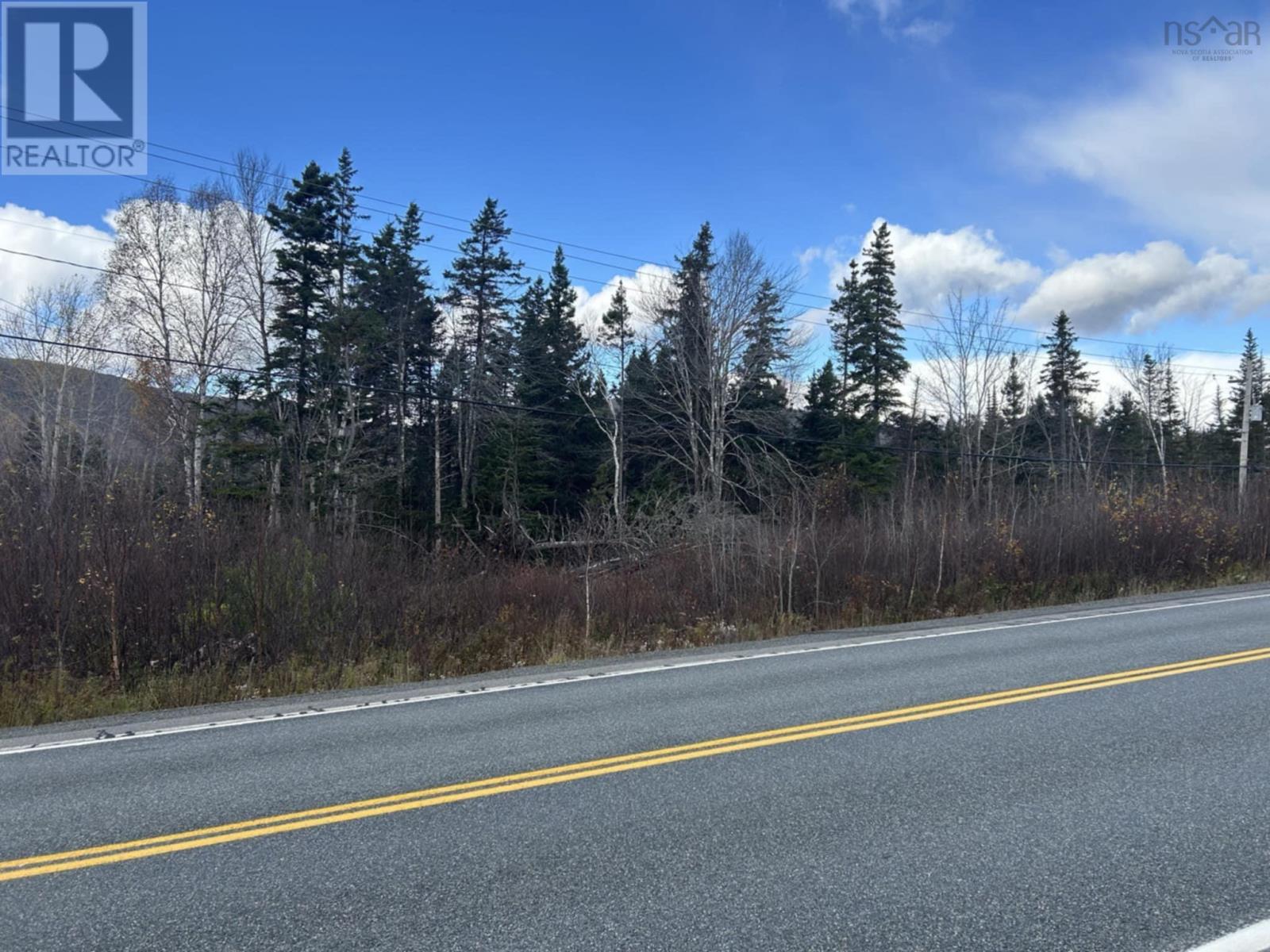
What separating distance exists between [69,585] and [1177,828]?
11.4 meters

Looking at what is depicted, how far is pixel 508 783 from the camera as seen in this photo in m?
5.14

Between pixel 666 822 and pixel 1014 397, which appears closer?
pixel 666 822

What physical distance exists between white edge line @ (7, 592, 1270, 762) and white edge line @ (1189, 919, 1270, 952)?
6.14 meters

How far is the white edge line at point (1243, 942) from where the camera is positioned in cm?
310

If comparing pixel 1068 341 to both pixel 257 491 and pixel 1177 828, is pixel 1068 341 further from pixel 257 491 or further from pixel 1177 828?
pixel 1177 828

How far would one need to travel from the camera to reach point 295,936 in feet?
11.0

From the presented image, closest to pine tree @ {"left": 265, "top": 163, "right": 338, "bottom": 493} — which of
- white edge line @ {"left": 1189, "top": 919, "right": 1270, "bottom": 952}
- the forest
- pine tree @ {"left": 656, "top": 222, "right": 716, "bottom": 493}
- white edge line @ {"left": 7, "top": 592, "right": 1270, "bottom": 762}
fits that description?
the forest

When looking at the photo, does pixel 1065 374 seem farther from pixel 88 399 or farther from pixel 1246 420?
pixel 88 399

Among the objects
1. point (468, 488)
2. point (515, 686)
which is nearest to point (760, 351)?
point (468, 488)

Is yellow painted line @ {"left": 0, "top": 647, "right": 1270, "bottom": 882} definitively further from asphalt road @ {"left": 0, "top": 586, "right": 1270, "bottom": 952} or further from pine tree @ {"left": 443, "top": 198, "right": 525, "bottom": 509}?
pine tree @ {"left": 443, "top": 198, "right": 525, "bottom": 509}

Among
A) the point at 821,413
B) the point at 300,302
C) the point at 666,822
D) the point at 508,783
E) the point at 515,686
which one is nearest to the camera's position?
the point at 666,822

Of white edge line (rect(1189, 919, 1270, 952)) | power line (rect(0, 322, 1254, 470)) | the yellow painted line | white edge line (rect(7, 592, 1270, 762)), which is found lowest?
white edge line (rect(7, 592, 1270, 762))

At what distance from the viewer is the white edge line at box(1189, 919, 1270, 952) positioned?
10.2 feet

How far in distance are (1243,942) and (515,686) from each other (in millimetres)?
6479
